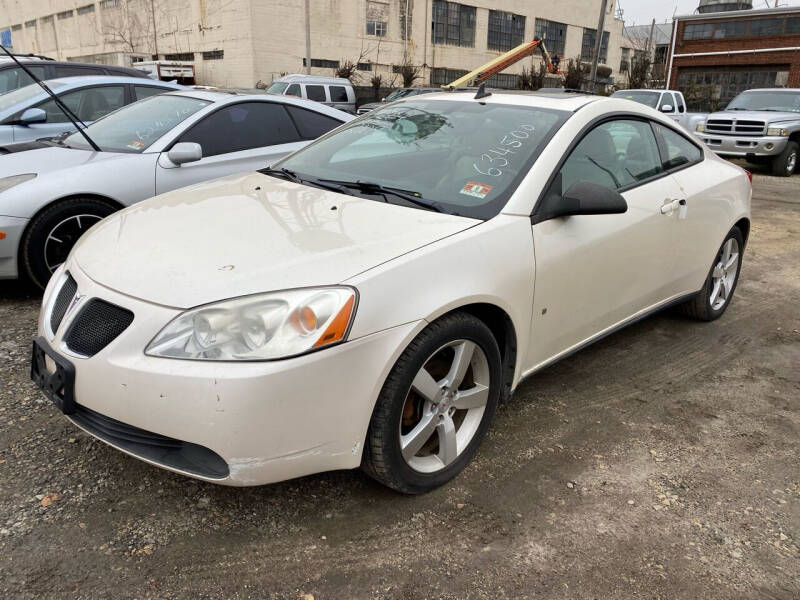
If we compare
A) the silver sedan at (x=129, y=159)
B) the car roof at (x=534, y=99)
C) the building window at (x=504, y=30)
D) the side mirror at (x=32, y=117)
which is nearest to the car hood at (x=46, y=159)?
the silver sedan at (x=129, y=159)

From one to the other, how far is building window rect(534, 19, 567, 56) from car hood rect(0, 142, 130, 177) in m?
51.4

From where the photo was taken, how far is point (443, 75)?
4472 cm

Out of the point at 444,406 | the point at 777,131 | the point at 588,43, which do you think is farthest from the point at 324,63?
the point at 444,406

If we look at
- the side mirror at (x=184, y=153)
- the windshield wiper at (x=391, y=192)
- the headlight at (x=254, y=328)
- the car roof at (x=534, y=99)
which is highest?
the car roof at (x=534, y=99)

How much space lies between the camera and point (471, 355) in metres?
2.55

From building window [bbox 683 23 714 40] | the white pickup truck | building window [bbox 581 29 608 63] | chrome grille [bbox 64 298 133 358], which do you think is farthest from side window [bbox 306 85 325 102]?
building window [bbox 581 29 608 63]

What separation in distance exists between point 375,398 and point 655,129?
2.64 metres

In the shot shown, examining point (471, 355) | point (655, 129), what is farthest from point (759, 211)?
point (471, 355)

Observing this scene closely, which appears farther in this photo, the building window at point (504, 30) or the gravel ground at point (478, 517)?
the building window at point (504, 30)

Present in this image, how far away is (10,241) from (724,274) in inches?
194

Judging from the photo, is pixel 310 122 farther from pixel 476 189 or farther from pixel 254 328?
pixel 254 328

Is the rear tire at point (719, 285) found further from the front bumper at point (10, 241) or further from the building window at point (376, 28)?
the building window at point (376, 28)

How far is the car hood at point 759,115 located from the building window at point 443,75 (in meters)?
32.9

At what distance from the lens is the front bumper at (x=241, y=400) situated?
1.95 metres
